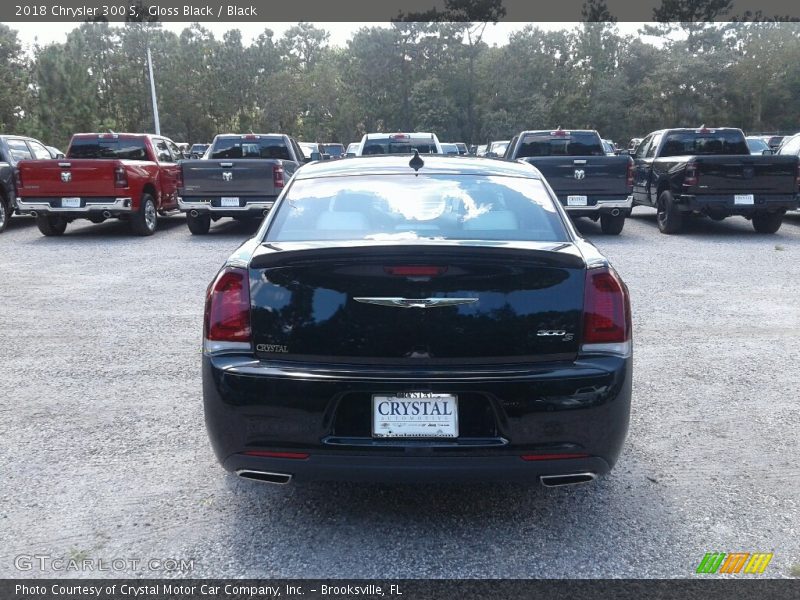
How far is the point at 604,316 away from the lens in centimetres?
321

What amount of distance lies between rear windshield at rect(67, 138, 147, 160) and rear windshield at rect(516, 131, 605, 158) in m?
7.68

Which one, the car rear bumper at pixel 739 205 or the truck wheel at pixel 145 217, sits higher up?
the car rear bumper at pixel 739 205

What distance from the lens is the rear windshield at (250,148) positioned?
16078mm

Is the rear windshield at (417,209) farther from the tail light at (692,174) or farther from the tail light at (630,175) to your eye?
the tail light at (630,175)

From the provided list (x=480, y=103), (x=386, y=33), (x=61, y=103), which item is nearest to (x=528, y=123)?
(x=480, y=103)

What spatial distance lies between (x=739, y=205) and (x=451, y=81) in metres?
54.8

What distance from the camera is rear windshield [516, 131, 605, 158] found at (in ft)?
50.7

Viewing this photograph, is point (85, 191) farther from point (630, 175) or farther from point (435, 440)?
point (435, 440)

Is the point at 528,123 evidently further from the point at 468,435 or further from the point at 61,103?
the point at 468,435

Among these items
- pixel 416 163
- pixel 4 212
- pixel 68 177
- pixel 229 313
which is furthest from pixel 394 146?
pixel 229 313

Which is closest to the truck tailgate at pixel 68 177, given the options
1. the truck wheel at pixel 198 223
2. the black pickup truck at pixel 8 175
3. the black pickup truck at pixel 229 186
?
the black pickup truck at pixel 229 186

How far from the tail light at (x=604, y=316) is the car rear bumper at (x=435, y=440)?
77mm

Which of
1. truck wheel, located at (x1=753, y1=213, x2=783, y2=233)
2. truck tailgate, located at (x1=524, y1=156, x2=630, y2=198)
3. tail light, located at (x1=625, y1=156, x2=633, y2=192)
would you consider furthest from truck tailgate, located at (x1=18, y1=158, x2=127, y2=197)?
truck wheel, located at (x1=753, y1=213, x2=783, y2=233)

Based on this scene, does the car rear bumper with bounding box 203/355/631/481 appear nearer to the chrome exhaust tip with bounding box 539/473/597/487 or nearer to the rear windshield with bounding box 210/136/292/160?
the chrome exhaust tip with bounding box 539/473/597/487
